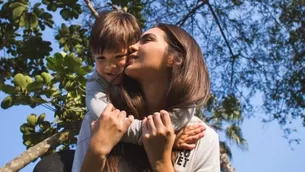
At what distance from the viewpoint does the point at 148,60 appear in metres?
1.54

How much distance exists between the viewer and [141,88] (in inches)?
62.5

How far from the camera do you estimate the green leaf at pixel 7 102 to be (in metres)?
3.05

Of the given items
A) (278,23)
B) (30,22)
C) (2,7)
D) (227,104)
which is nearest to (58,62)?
(30,22)

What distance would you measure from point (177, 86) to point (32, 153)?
1.55 metres

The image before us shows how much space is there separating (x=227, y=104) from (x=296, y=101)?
0.85m

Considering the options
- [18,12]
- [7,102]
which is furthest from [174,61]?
[18,12]

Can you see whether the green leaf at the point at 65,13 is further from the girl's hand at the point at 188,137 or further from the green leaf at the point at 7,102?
the girl's hand at the point at 188,137

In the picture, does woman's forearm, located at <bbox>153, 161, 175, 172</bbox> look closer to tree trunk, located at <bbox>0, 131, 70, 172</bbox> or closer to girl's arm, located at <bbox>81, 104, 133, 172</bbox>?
girl's arm, located at <bbox>81, 104, 133, 172</bbox>

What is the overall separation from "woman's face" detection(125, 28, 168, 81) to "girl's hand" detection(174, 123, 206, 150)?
158mm

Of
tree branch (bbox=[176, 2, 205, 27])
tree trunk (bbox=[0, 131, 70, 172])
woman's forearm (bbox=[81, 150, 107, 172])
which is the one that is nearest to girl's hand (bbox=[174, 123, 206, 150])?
woman's forearm (bbox=[81, 150, 107, 172])

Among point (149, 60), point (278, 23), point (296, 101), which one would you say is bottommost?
point (296, 101)

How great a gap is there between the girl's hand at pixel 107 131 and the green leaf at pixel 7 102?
68.0 inches

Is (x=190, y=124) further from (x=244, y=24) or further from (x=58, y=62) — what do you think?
(x=244, y=24)

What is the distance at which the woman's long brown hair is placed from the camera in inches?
58.6
